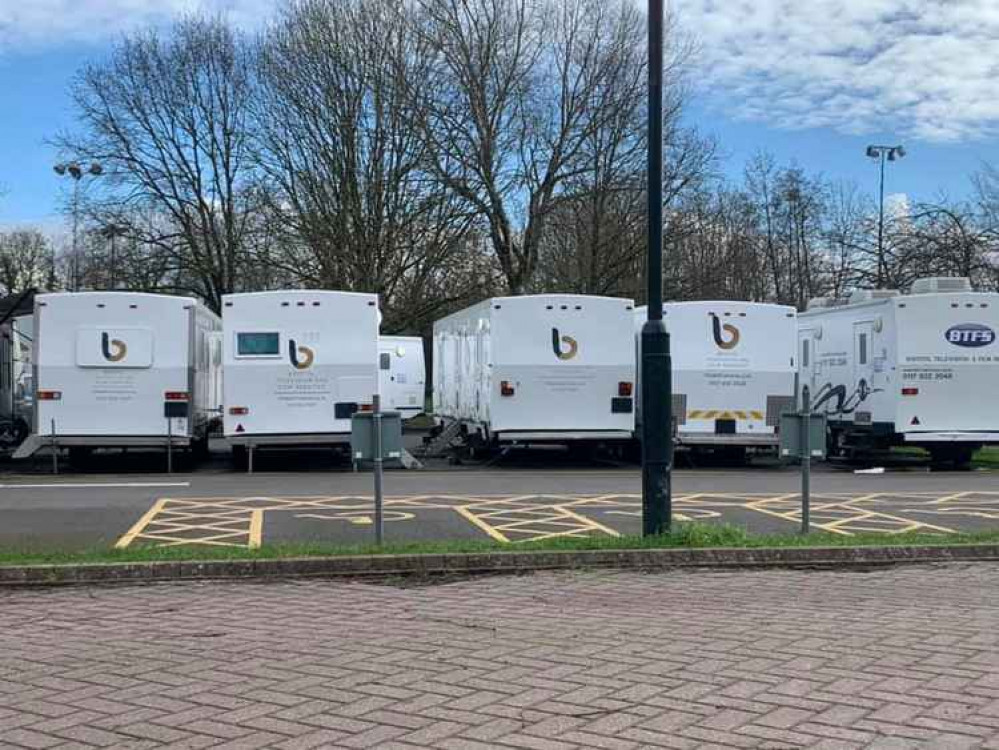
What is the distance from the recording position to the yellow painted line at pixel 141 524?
35.3 feet

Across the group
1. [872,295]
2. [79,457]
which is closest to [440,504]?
[79,457]

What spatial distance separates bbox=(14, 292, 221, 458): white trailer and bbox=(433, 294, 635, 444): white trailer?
5.48 m

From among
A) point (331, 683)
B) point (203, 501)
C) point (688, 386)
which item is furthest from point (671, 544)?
point (688, 386)

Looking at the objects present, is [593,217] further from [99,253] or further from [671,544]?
[671,544]

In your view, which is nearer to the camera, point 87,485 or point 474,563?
point 474,563

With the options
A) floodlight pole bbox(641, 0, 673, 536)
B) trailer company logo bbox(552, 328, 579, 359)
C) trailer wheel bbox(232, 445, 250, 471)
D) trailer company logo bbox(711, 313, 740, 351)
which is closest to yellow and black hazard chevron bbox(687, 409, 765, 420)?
trailer company logo bbox(711, 313, 740, 351)

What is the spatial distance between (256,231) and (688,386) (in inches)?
752

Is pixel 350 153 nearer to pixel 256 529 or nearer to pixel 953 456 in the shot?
pixel 953 456

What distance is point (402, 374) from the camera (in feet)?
A: 104

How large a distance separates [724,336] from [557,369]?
328 cm

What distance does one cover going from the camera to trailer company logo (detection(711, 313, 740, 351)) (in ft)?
66.3

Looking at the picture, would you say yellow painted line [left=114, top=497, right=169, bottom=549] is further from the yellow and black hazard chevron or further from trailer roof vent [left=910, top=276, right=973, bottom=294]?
trailer roof vent [left=910, top=276, right=973, bottom=294]

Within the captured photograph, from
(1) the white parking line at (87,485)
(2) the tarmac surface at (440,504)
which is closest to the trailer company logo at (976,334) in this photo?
(2) the tarmac surface at (440,504)

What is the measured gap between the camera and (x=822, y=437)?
10656 mm
